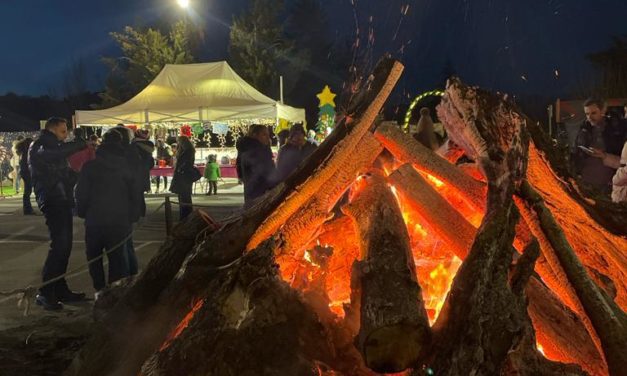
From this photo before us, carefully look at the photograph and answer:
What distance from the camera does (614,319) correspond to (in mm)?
2475

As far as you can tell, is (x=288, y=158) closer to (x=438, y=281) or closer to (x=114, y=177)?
(x=114, y=177)

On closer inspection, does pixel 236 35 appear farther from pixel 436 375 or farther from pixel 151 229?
pixel 436 375

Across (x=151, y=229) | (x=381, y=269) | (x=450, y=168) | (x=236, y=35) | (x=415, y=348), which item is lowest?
(x=151, y=229)

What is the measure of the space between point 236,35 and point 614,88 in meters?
22.7

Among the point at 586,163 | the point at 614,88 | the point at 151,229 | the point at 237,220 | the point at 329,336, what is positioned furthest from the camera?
the point at 614,88

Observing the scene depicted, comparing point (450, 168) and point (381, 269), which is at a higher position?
point (450, 168)

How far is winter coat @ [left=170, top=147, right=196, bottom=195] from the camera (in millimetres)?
9961

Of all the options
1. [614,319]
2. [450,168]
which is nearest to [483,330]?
[614,319]

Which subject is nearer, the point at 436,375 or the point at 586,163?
the point at 436,375

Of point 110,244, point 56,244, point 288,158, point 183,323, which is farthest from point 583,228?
point 56,244

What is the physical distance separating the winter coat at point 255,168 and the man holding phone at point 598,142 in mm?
3502

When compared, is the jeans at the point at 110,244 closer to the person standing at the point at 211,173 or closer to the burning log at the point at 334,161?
the burning log at the point at 334,161

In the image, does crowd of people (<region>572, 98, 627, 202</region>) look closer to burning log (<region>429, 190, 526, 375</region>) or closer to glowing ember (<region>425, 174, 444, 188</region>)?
glowing ember (<region>425, 174, 444, 188</region>)

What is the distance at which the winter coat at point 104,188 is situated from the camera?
18.2ft
